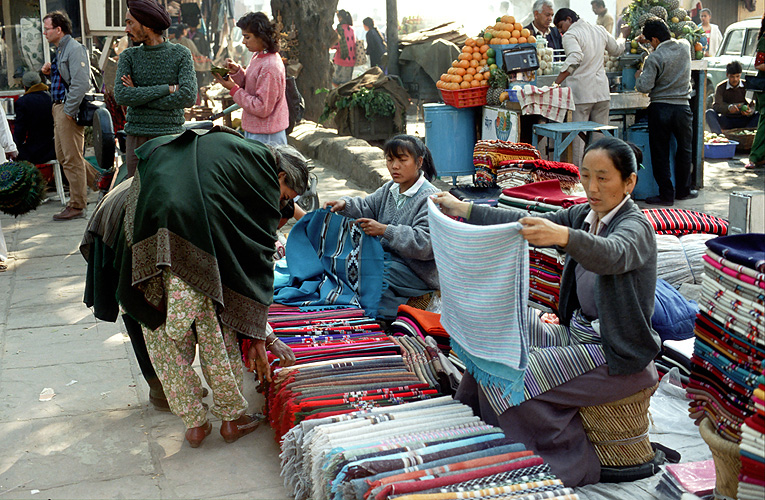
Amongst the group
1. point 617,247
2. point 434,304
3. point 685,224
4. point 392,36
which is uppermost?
point 392,36

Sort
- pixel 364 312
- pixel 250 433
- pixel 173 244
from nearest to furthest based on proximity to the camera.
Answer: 1. pixel 173 244
2. pixel 250 433
3. pixel 364 312

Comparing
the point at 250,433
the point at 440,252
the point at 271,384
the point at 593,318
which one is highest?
the point at 440,252

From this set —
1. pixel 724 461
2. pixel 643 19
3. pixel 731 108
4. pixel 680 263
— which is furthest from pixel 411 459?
pixel 731 108

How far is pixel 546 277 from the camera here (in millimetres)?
4617

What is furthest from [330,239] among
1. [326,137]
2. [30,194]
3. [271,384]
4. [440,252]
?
[326,137]

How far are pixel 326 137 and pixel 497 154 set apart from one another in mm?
5706

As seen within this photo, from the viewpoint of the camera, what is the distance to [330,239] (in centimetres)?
478

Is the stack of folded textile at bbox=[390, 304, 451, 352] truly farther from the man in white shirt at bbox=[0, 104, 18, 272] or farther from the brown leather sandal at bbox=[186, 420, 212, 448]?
the man in white shirt at bbox=[0, 104, 18, 272]

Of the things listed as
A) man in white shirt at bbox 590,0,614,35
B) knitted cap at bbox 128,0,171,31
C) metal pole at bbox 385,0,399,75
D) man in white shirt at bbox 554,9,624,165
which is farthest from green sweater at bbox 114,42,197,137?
man in white shirt at bbox 590,0,614,35

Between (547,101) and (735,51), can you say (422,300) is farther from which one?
(735,51)

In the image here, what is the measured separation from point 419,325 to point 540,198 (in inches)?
47.3

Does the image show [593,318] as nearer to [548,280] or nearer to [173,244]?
[548,280]

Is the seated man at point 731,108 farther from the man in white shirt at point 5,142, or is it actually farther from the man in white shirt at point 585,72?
the man in white shirt at point 5,142

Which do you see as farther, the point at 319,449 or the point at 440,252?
the point at 440,252
